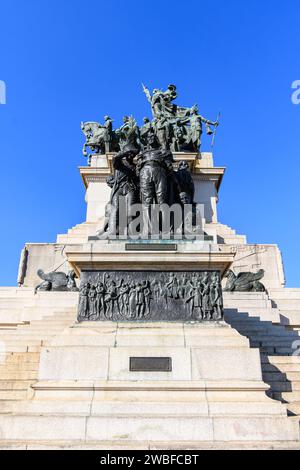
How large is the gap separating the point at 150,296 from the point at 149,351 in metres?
1.30

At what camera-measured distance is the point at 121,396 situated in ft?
24.7

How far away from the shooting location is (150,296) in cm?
897

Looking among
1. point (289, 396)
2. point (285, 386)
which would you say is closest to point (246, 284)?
point (285, 386)

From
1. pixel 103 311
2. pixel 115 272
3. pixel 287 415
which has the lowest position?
pixel 287 415

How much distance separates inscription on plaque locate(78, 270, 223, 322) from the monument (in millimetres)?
22

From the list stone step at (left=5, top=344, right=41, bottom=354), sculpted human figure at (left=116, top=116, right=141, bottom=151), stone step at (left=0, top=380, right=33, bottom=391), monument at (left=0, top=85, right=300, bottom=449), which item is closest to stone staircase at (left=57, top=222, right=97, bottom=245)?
sculpted human figure at (left=116, top=116, right=141, bottom=151)

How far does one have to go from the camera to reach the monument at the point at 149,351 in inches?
270

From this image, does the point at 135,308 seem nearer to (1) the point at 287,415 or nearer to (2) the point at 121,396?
(2) the point at 121,396

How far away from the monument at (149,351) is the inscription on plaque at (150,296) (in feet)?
0.07

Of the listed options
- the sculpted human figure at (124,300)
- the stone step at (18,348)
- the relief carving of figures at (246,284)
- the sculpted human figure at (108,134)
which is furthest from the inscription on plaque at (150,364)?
the sculpted human figure at (108,134)

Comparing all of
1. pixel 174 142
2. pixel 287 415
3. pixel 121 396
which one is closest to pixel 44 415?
pixel 121 396

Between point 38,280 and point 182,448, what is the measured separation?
584 inches

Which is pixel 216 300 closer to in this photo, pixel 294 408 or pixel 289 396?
pixel 289 396

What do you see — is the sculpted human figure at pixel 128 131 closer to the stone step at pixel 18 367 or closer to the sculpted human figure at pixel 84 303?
the sculpted human figure at pixel 84 303
